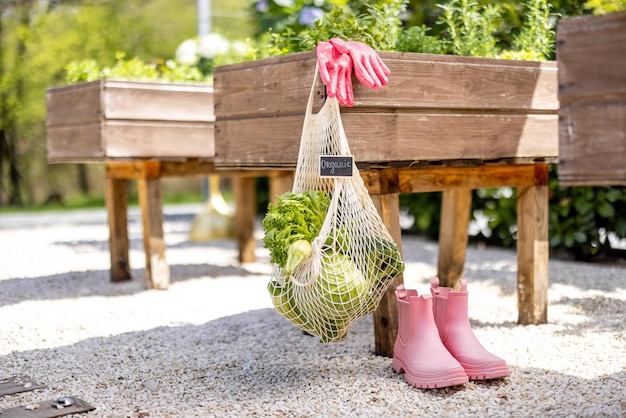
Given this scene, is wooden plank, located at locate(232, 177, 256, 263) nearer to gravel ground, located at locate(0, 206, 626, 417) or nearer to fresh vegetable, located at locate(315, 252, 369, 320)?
gravel ground, located at locate(0, 206, 626, 417)

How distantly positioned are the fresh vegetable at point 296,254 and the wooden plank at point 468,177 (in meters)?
0.69

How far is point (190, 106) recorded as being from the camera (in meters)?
4.91

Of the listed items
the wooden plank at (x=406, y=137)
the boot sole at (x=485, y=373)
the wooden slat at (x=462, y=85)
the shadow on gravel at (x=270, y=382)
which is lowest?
the shadow on gravel at (x=270, y=382)

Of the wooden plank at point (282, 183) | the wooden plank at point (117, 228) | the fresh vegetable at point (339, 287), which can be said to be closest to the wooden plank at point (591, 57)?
the fresh vegetable at point (339, 287)

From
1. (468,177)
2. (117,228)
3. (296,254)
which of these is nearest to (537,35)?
(468,177)

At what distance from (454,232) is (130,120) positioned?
1.92 meters

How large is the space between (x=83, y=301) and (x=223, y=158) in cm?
153

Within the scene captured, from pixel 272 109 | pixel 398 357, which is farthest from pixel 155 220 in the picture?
pixel 398 357

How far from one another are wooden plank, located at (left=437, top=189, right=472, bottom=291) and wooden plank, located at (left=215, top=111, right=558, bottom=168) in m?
0.89

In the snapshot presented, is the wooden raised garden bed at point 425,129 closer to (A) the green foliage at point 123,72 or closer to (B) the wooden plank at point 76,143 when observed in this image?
(B) the wooden plank at point 76,143

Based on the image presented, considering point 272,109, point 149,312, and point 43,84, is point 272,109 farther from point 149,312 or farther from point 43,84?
point 43,84

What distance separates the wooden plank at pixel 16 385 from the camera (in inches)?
115

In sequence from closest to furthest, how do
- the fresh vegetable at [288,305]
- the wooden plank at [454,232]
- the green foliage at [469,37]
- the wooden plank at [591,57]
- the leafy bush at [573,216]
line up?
the wooden plank at [591,57] < the fresh vegetable at [288,305] < the green foliage at [469,37] < the wooden plank at [454,232] < the leafy bush at [573,216]

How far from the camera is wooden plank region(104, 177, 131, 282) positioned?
17.1 ft
